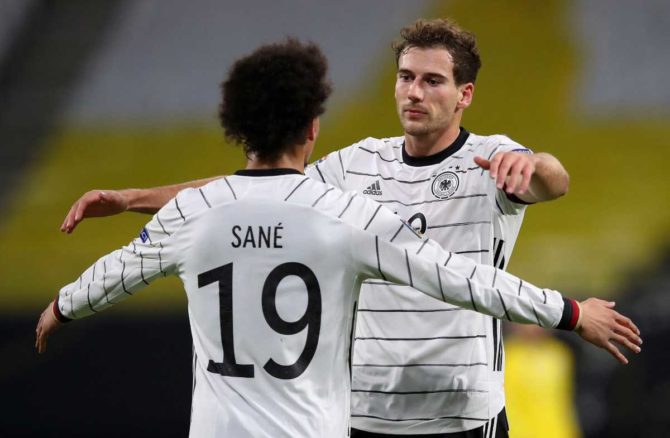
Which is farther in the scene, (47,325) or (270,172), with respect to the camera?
(47,325)

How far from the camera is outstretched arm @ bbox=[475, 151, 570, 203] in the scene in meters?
3.13

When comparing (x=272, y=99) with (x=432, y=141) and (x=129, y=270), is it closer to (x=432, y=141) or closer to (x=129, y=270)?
(x=129, y=270)

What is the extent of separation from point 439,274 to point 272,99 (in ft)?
2.22

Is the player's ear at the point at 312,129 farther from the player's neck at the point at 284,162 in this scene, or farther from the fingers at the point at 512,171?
the fingers at the point at 512,171

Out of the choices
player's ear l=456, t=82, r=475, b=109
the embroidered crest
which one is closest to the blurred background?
player's ear l=456, t=82, r=475, b=109

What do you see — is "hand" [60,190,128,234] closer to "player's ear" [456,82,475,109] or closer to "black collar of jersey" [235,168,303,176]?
A: "black collar of jersey" [235,168,303,176]

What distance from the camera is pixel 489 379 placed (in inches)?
148

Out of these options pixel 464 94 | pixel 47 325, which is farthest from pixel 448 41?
pixel 47 325

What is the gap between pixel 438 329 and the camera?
3.71 meters

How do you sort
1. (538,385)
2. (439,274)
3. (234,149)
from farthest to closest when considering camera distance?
(234,149)
(538,385)
(439,274)

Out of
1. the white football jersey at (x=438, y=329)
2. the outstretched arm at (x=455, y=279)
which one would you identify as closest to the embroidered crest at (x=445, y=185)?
the white football jersey at (x=438, y=329)

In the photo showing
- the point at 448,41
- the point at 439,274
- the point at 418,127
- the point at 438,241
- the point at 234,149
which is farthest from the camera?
the point at 234,149

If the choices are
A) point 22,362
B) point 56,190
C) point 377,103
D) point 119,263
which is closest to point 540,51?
point 377,103

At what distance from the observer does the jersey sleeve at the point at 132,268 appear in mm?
3139
